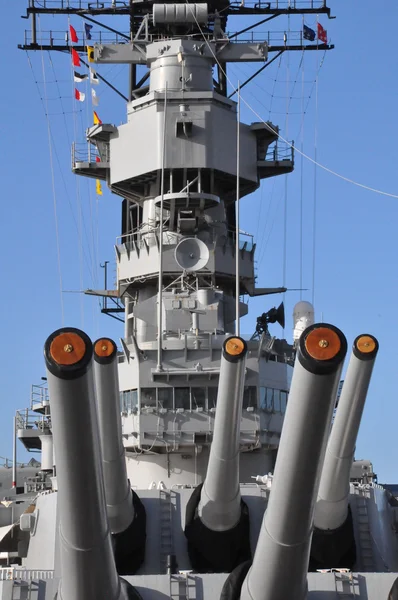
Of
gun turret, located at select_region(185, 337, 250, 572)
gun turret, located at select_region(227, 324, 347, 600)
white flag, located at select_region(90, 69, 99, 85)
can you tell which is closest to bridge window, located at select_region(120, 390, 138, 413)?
gun turret, located at select_region(185, 337, 250, 572)

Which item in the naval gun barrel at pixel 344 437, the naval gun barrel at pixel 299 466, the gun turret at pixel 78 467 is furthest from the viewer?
the naval gun barrel at pixel 344 437

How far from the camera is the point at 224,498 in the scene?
447 inches

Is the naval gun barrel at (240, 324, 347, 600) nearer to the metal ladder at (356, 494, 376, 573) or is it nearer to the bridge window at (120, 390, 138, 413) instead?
the metal ladder at (356, 494, 376, 573)

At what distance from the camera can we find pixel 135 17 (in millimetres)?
26344

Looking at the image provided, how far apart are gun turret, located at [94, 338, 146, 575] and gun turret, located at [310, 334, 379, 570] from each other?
2.14 m

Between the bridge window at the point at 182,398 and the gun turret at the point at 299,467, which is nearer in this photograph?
the gun turret at the point at 299,467

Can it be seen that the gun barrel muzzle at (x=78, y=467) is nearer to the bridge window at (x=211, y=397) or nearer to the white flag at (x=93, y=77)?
the bridge window at (x=211, y=397)

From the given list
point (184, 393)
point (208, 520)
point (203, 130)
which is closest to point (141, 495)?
point (208, 520)

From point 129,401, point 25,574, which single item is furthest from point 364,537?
point 129,401

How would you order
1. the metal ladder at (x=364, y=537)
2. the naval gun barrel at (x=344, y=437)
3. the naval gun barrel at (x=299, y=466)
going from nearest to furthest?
1. the naval gun barrel at (x=299, y=466)
2. the naval gun barrel at (x=344, y=437)
3. the metal ladder at (x=364, y=537)

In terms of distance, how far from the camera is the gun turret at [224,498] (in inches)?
394

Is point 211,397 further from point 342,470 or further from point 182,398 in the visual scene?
point 342,470

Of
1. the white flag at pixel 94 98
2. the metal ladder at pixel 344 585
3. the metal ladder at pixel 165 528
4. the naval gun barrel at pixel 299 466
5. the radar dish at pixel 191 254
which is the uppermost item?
the white flag at pixel 94 98

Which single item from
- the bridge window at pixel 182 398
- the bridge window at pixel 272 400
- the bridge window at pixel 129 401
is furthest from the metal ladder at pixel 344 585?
the bridge window at pixel 129 401
